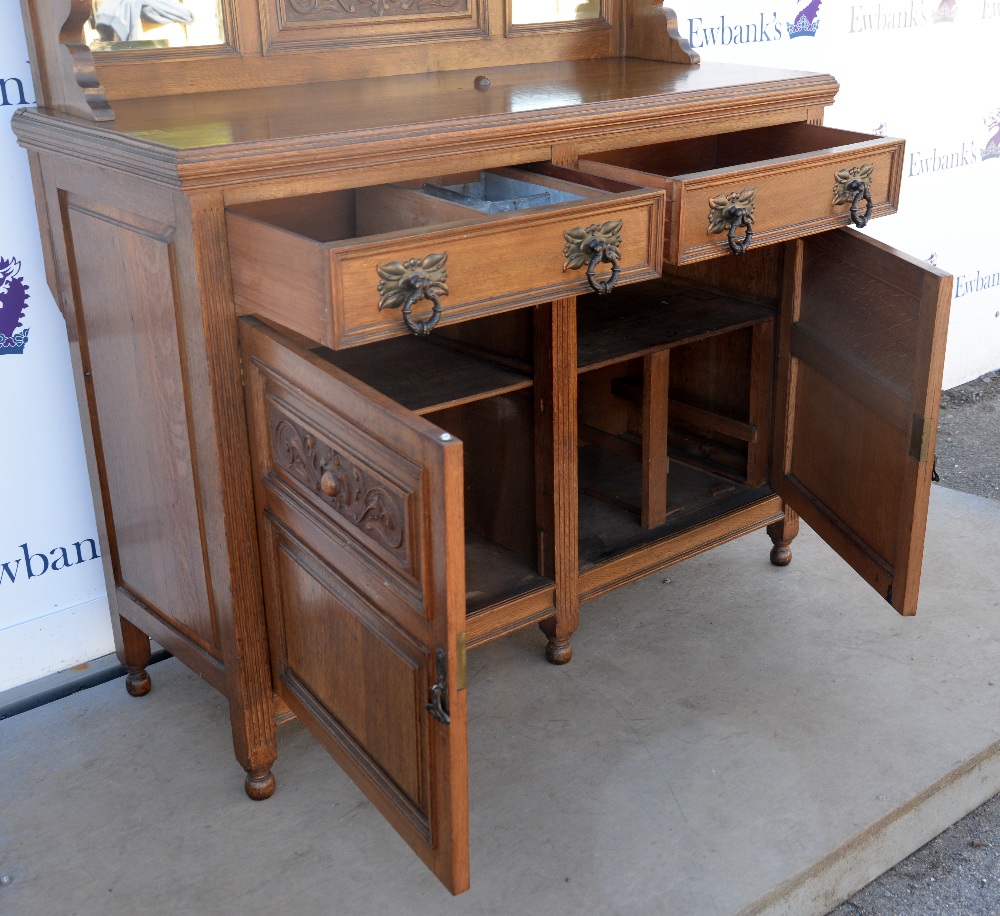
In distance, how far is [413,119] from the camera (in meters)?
1.79

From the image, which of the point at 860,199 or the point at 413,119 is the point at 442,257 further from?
the point at 860,199

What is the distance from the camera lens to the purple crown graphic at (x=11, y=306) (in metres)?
2.11

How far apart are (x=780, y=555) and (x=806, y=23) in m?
1.52

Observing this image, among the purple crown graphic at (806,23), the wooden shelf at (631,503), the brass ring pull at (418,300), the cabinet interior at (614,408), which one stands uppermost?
the purple crown graphic at (806,23)

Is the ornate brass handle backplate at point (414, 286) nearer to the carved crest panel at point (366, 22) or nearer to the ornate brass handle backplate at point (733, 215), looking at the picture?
the ornate brass handle backplate at point (733, 215)

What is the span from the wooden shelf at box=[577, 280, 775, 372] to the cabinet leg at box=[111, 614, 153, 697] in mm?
1010

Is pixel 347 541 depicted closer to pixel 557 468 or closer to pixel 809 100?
pixel 557 468

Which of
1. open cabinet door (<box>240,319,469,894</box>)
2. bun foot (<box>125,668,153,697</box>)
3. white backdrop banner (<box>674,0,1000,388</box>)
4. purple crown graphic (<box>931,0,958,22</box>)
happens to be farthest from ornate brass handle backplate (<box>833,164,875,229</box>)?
purple crown graphic (<box>931,0,958,22</box>)

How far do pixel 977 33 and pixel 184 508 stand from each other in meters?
3.04

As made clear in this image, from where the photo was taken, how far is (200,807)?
6.57 ft

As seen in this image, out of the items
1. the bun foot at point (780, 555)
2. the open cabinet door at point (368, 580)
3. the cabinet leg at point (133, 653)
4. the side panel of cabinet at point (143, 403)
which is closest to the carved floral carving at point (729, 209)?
the open cabinet door at point (368, 580)

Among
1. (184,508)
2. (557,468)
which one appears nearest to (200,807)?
(184,508)

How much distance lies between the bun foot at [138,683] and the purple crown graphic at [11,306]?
0.66m

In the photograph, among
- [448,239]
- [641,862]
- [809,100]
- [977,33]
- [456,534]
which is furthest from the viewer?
[977,33]
